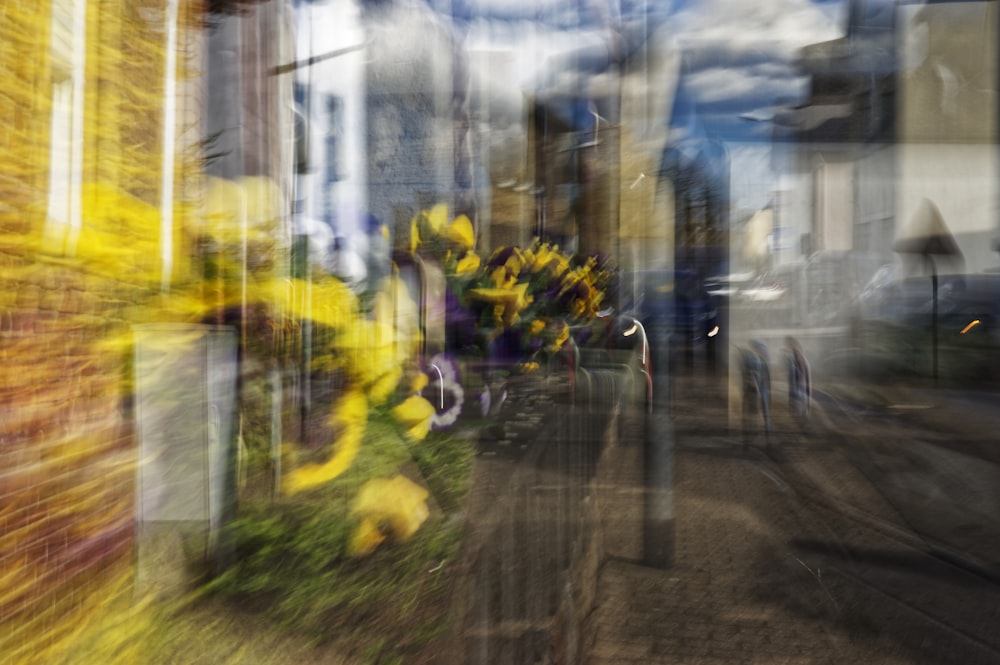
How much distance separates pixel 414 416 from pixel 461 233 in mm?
1467

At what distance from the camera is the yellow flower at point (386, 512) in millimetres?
3076

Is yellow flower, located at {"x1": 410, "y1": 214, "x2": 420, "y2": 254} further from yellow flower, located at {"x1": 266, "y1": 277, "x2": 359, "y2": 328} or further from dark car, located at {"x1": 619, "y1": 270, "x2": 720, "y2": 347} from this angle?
dark car, located at {"x1": 619, "y1": 270, "x2": 720, "y2": 347}

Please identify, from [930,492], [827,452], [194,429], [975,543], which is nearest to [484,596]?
[194,429]

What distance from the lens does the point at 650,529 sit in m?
4.17

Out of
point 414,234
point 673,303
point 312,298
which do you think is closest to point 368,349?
point 312,298

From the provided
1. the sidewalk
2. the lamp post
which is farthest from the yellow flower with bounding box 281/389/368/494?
the lamp post

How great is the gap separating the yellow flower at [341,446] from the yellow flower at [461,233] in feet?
5.32

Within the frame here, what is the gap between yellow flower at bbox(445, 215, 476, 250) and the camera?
4.79 m

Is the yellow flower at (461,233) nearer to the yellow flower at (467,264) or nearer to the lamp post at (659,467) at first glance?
the yellow flower at (467,264)

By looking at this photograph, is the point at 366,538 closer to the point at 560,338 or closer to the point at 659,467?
the point at 659,467

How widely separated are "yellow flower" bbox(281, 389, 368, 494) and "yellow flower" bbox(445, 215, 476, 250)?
1620 millimetres

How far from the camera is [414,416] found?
375 cm

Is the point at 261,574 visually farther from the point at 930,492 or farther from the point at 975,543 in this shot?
the point at 930,492

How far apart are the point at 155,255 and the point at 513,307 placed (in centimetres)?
398
